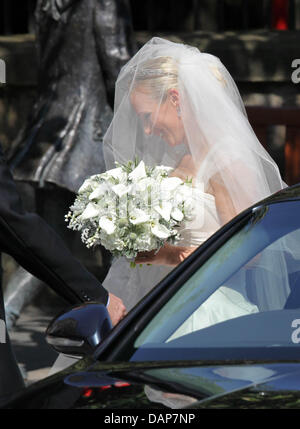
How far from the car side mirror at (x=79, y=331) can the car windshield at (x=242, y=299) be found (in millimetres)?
184

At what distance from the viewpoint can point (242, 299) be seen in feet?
12.7

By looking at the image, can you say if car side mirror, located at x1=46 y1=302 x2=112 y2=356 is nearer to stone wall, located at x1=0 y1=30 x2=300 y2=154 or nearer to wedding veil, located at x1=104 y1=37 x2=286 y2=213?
wedding veil, located at x1=104 y1=37 x2=286 y2=213

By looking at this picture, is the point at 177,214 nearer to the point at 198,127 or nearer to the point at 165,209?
the point at 165,209

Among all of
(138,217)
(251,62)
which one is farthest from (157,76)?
(251,62)

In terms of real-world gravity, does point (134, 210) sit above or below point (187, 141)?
below

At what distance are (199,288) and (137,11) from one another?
26.9 ft

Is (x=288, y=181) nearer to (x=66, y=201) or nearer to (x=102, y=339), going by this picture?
(x=66, y=201)

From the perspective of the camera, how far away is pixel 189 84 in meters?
5.24

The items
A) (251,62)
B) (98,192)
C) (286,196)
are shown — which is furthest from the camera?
(251,62)

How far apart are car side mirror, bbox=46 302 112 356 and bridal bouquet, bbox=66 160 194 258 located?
1.07 m

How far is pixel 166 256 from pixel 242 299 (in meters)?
1.09

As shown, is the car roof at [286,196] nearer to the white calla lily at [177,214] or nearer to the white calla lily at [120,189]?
the white calla lily at [177,214]

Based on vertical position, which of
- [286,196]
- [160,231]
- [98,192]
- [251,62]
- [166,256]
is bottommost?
[166,256]

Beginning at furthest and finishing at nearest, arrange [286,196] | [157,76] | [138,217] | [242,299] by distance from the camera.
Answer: [157,76]
[138,217]
[242,299]
[286,196]
